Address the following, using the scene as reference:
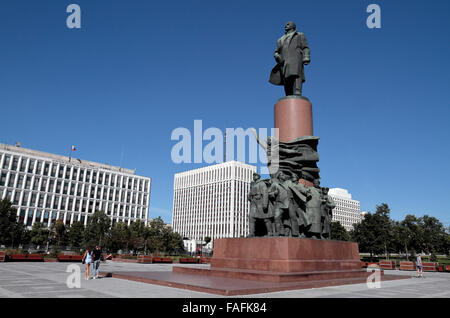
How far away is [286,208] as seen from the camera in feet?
44.7

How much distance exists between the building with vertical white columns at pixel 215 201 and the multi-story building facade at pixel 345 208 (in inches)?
1864

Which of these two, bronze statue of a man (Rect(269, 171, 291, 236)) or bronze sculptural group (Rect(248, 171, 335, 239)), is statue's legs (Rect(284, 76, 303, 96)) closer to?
bronze sculptural group (Rect(248, 171, 335, 239))

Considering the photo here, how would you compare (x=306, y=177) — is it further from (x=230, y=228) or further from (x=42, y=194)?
(x=230, y=228)

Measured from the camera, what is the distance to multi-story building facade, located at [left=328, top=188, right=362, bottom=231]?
148750mm

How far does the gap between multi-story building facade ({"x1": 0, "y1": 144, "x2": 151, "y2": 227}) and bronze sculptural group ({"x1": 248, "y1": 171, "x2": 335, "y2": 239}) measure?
7410 cm

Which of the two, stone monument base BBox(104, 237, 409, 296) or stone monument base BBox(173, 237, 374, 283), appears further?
stone monument base BBox(173, 237, 374, 283)

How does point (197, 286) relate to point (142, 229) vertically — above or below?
below

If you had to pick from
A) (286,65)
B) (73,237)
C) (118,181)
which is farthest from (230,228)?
(286,65)

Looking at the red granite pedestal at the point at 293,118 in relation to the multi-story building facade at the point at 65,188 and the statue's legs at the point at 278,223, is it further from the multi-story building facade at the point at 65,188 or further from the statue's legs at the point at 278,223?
the multi-story building facade at the point at 65,188

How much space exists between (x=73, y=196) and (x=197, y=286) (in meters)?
88.1

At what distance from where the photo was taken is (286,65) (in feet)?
59.7

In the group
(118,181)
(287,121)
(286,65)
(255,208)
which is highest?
(118,181)

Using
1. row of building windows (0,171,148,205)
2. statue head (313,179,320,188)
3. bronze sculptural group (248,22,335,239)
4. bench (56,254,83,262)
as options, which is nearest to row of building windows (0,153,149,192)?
row of building windows (0,171,148,205)
